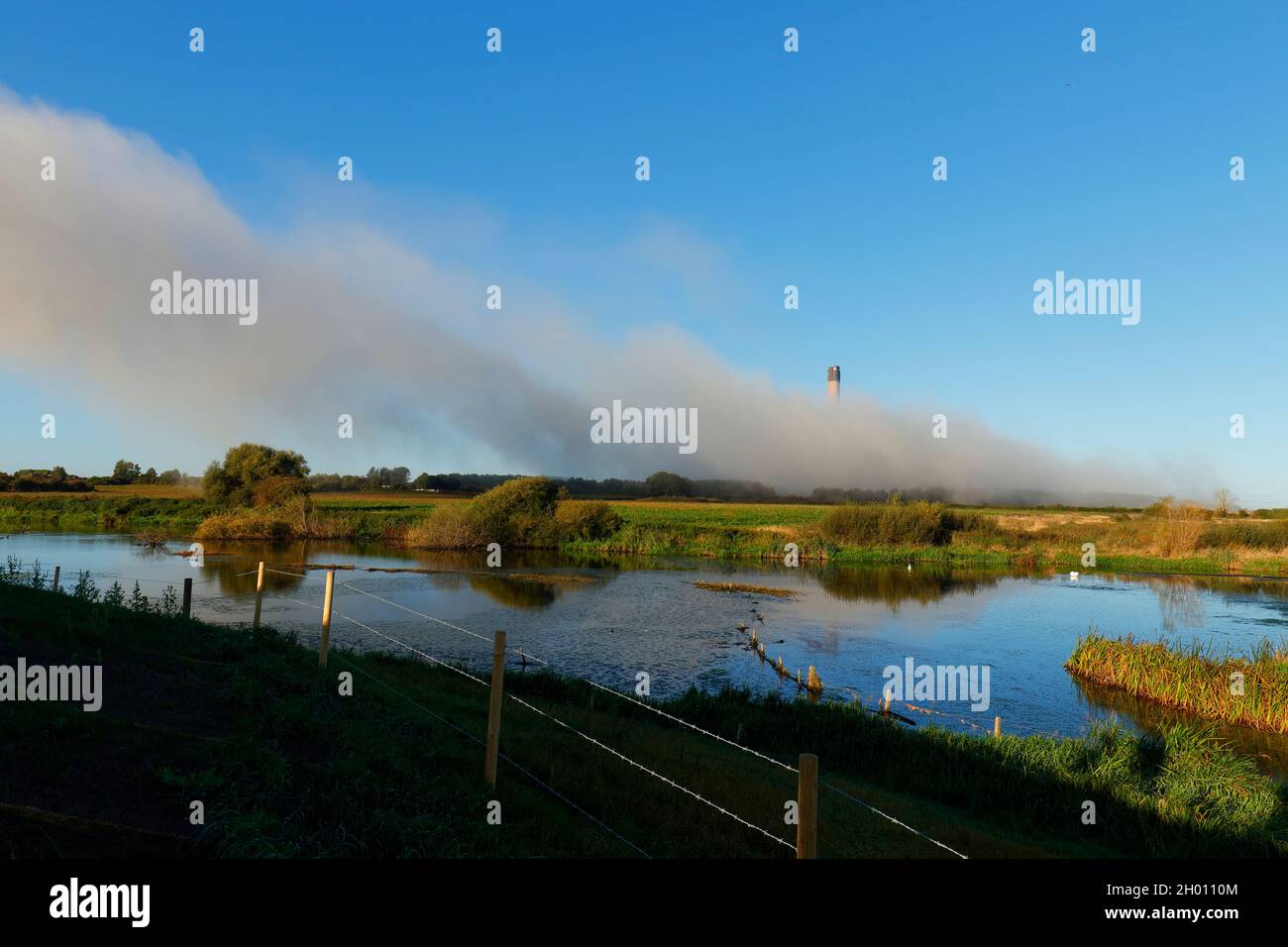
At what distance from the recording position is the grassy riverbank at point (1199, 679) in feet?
78.4

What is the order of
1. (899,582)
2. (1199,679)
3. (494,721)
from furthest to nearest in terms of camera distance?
(899,582) → (1199,679) → (494,721)

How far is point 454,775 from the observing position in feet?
31.0

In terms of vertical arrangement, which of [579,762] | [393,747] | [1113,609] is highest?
[393,747]

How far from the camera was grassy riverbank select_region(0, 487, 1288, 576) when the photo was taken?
7406cm

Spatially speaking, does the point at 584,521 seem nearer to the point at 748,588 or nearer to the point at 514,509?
the point at 514,509

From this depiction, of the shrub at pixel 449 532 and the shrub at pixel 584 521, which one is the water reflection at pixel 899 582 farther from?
the shrub at pixel 449 532

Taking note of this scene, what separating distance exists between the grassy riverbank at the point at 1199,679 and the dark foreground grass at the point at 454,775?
7.59 meters

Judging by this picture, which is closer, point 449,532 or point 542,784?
point 542,784

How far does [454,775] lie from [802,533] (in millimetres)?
77982

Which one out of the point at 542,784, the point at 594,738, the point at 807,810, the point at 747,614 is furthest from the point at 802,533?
the point at 807,810

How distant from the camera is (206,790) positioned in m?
7.07
